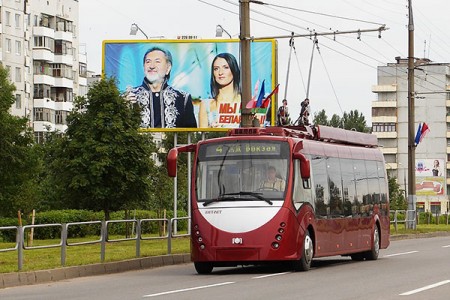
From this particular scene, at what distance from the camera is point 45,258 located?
26641mm

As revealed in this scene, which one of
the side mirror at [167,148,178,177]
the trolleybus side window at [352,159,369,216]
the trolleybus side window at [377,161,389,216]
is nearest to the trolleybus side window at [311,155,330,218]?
the trolleybus side window at [352,159,369,216]

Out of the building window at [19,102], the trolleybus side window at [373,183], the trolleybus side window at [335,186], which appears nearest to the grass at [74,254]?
the trolleybus side window at [335,186]

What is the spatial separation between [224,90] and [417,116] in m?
142

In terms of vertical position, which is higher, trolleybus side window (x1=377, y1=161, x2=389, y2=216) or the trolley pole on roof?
the trolley pole on roof

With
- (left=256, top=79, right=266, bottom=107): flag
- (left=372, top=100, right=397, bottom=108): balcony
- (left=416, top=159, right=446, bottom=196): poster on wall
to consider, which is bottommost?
(left=416, top=159, right=446, bottom=196): poster on wall

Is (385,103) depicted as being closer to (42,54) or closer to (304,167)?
(42,54)

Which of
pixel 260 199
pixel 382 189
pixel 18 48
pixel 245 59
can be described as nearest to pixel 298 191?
pixel 260 199

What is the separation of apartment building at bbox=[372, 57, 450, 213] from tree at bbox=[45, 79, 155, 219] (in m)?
137

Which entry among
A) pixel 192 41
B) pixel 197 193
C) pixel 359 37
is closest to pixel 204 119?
pixel 192 41

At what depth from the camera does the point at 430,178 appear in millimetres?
134375

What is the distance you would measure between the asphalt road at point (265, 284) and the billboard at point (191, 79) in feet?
70.3

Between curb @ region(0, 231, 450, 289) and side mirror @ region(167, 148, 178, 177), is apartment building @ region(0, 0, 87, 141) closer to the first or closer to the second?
curb @ region(0, 231, 450, 289)

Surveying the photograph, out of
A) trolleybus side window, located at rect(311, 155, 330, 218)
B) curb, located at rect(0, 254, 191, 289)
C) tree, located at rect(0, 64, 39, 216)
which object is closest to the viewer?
curb, located at rect(0, 254, 191, 289)

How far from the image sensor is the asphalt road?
19.2 metres
